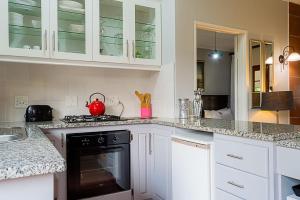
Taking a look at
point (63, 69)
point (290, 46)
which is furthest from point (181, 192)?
point (290, 46)

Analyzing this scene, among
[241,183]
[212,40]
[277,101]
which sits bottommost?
[241,183]

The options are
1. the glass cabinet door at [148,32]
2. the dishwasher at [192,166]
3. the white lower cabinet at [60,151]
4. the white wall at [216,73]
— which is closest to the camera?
the dishwasher at [192,166]

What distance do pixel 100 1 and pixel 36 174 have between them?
211cm

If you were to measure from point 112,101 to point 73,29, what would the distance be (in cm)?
86

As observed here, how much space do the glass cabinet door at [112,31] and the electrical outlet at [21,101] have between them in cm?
81

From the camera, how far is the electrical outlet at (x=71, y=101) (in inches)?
99.3

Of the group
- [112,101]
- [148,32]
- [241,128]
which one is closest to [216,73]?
[148,32]

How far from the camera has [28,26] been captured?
7.10ft

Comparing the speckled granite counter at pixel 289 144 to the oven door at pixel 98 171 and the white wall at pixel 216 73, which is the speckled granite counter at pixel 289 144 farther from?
the white wall at pixel 216 73

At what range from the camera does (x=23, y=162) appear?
0.74 m

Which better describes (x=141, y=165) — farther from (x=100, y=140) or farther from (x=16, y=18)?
(x=16, y=18)

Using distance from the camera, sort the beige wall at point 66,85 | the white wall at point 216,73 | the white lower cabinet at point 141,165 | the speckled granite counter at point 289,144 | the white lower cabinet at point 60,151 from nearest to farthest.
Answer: the speckled granite counter at point 289,144
the white lower cabinet at point 60,151
the beige wall at point 66,85
the white lower cabinet at point 141,165
the white wall at point 216,73

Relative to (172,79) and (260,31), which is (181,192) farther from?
(260,31)

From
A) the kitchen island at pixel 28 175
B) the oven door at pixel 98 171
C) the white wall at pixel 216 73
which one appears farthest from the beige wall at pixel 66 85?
the white wall at pixel 216 73
